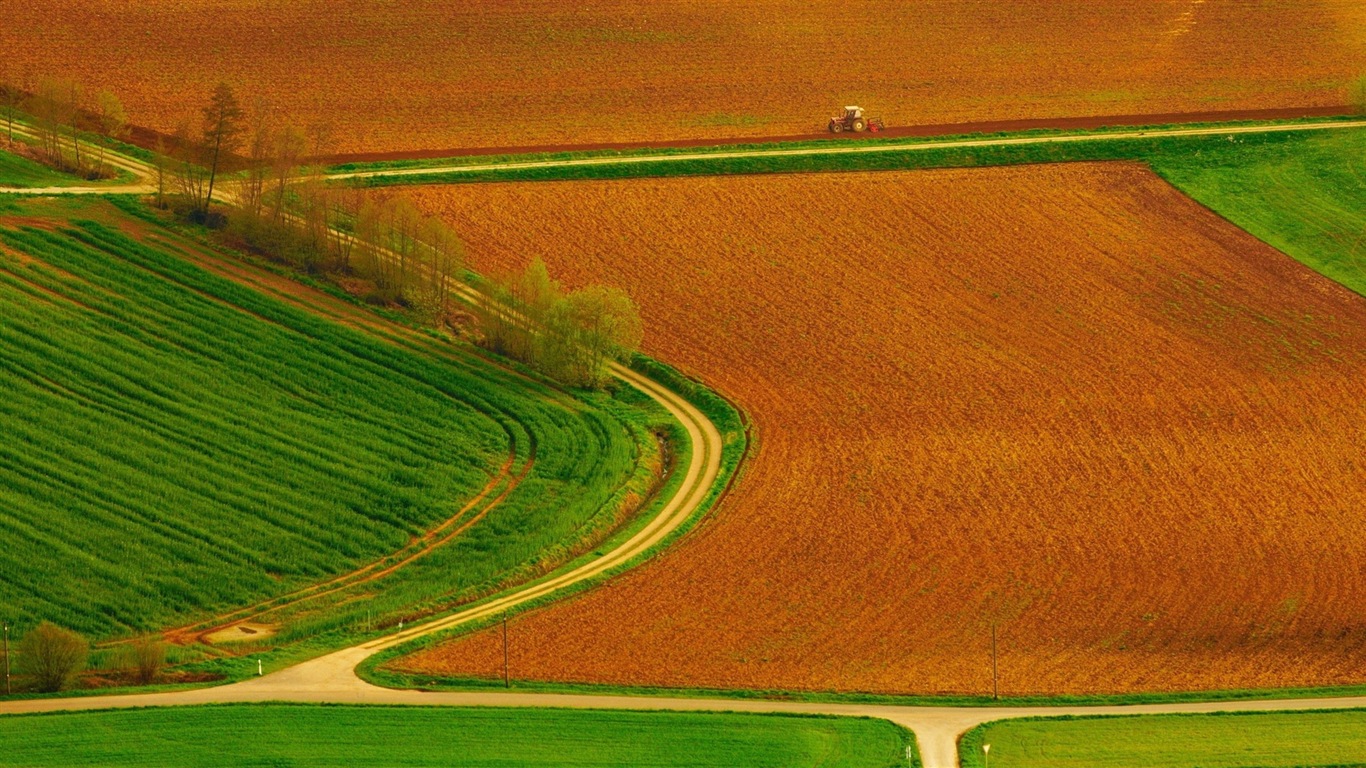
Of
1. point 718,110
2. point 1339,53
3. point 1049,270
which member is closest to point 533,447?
point 1049,270

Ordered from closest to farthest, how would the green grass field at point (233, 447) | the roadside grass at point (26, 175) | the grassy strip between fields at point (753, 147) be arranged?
1. the green grass field at point (233, 447)
2. the roadside grass at point (26, 175)
3. the grassy strip between fields at point (753, 147)

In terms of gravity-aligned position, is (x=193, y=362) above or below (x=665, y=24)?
below

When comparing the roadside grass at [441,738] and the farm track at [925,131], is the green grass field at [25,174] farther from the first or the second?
the roadside grass at [441,738]

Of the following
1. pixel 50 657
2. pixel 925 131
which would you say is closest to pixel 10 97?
pixel 925 131

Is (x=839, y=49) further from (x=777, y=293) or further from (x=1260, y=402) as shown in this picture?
(x=1260, y=402)

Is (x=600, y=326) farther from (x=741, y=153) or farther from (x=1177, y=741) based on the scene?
(x=1177, y=741)

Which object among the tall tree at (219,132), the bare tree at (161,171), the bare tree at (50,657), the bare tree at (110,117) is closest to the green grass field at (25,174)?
the bare tree at (161,171)
